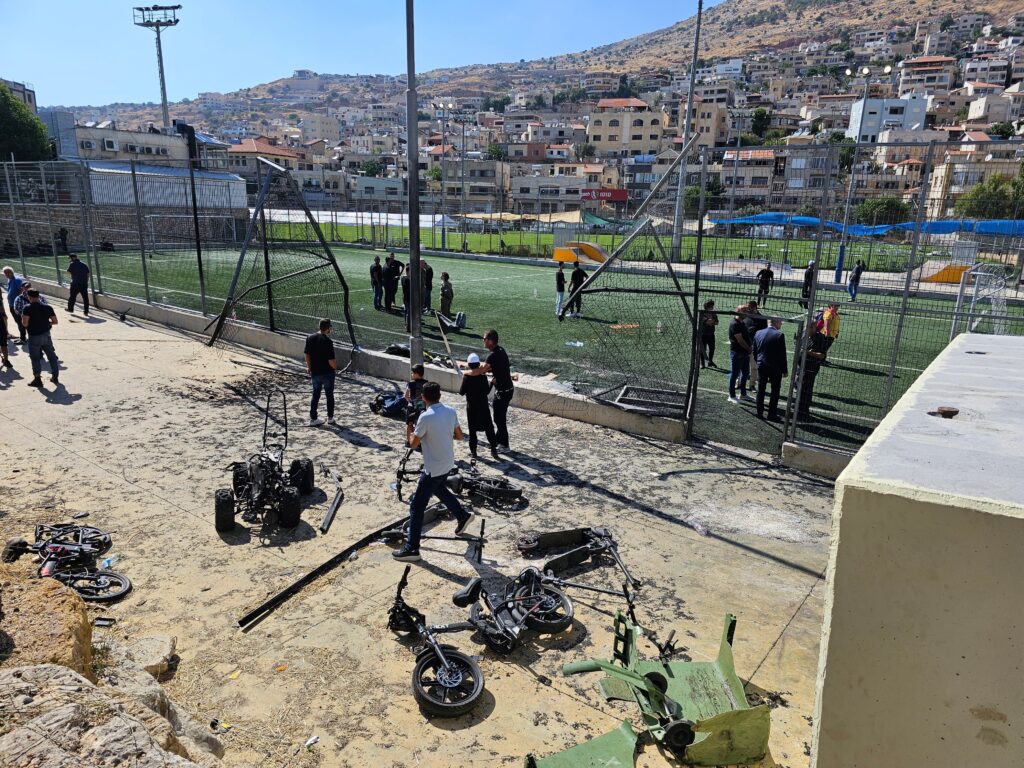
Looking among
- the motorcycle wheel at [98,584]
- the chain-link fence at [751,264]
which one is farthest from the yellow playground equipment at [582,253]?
the motorcycle wheel at [98,584]

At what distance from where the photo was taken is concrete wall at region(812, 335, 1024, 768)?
213 cm

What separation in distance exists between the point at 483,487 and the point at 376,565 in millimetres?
1970

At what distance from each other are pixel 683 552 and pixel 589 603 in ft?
5.18

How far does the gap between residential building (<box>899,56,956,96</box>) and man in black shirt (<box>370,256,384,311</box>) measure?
7511 inches

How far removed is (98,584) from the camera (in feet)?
20.8

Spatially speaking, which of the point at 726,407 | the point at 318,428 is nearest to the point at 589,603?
the point at 318,428

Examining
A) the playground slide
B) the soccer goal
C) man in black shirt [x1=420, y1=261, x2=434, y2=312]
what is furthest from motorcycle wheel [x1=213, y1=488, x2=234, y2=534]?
man in black shirt [x1=420, y1=261, x2=434, y2=312]

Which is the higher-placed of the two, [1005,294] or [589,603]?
[1005,294]

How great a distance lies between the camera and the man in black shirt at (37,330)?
40.1 feet

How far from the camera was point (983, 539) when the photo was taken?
211 cm

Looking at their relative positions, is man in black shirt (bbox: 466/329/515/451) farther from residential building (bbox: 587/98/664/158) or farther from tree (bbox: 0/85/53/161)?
residential building (bbox: 587/98/664/158)

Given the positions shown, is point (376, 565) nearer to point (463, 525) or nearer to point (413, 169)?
point (463, 525)

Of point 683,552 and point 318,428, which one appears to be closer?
point 683,552

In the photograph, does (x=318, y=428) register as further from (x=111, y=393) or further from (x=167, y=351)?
(x=167, y=351)
